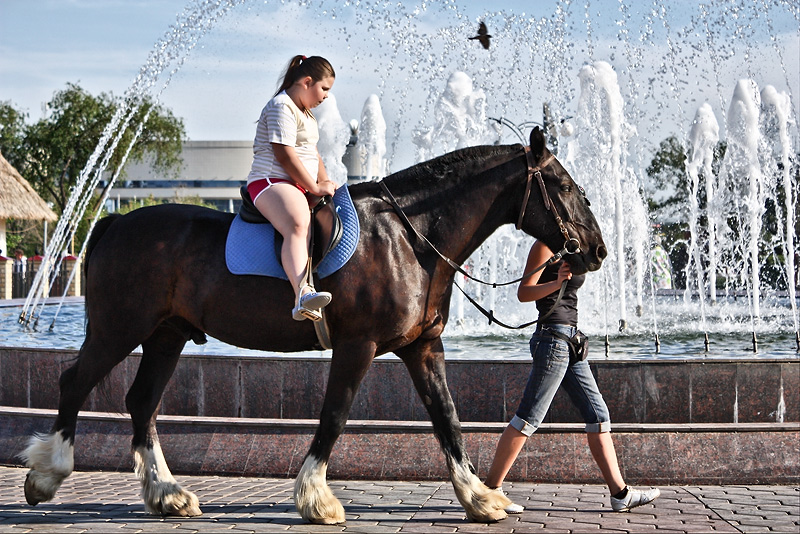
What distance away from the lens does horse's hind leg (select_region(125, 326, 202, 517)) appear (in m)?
5.74

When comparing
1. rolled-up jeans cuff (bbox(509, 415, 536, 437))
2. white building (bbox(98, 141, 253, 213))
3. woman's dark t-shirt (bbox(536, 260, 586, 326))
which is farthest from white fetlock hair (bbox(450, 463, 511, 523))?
white building (bbox(98, 141, 253, 213))

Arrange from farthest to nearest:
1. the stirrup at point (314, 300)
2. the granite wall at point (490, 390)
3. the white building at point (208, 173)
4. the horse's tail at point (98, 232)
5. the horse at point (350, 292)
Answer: the white building at point (208, 173) → the granite wall at point (490, 390) → the horse's tail at point (98, 232) → the horse at point (350, 292) → the stirrup at point (314, 300)

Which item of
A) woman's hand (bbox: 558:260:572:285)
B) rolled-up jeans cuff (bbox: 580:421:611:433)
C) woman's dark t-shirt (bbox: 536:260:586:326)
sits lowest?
rolled-up jeans cuff (bbox: 580:421:611:433)

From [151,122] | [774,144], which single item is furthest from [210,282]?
[151,122]

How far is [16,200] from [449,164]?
1499 inches

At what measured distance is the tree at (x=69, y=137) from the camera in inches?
1937

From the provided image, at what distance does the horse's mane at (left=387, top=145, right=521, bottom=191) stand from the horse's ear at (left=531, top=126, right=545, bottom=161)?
17cm

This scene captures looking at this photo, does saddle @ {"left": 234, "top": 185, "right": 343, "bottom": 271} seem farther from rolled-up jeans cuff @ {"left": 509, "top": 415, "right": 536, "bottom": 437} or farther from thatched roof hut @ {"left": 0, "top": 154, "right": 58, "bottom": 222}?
thatched roof hut @ {"left": 0, "top": 154, "right": 58, "bottom": 222}

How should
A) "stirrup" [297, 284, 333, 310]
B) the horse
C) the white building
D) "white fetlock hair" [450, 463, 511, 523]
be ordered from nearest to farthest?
"stirrup" [297, 284, 333, 310] → the horse → "white fetlock hair" [450, 463, 511, 523] → the white building

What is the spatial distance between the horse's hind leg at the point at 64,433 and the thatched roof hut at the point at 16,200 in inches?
1436

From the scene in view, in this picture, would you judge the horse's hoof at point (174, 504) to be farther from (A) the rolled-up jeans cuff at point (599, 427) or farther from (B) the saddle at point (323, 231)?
(A) the rolled-up jeans cuff at point (599, 427)

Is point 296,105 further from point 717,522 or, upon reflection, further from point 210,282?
point 717,522

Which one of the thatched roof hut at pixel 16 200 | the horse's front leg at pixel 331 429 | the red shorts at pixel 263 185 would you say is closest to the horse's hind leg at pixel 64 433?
the red shorts at pixel 263 185

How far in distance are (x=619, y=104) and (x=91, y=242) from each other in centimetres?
1595
